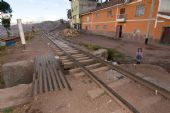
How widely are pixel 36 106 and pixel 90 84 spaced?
197 cm

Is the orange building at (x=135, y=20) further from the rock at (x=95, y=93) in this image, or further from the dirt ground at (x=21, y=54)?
the rock at (x=95, y=93)

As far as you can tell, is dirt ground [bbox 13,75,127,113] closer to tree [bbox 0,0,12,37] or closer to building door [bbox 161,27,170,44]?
building door [bbox 161,27,170,44]

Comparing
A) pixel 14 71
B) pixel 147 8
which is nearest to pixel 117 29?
pixel 147 8

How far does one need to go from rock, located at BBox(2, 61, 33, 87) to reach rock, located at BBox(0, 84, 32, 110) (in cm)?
138

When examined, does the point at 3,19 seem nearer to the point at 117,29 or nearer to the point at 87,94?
the point at 117,29

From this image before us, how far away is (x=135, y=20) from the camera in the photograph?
19516 mm

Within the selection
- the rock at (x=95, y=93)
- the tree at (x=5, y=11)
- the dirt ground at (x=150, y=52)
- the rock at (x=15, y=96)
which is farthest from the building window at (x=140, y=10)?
the tree at (x=5, y=11)

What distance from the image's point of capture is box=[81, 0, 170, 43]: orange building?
1569 cm

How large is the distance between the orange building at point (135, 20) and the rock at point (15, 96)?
1699cm

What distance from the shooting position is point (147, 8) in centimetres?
1728

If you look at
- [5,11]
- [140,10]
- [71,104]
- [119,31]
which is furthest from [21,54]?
[5,11]

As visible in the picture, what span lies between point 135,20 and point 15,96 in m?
A: 20.0

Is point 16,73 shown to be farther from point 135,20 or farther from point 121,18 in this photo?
point 121,18

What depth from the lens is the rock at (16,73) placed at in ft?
18.3
